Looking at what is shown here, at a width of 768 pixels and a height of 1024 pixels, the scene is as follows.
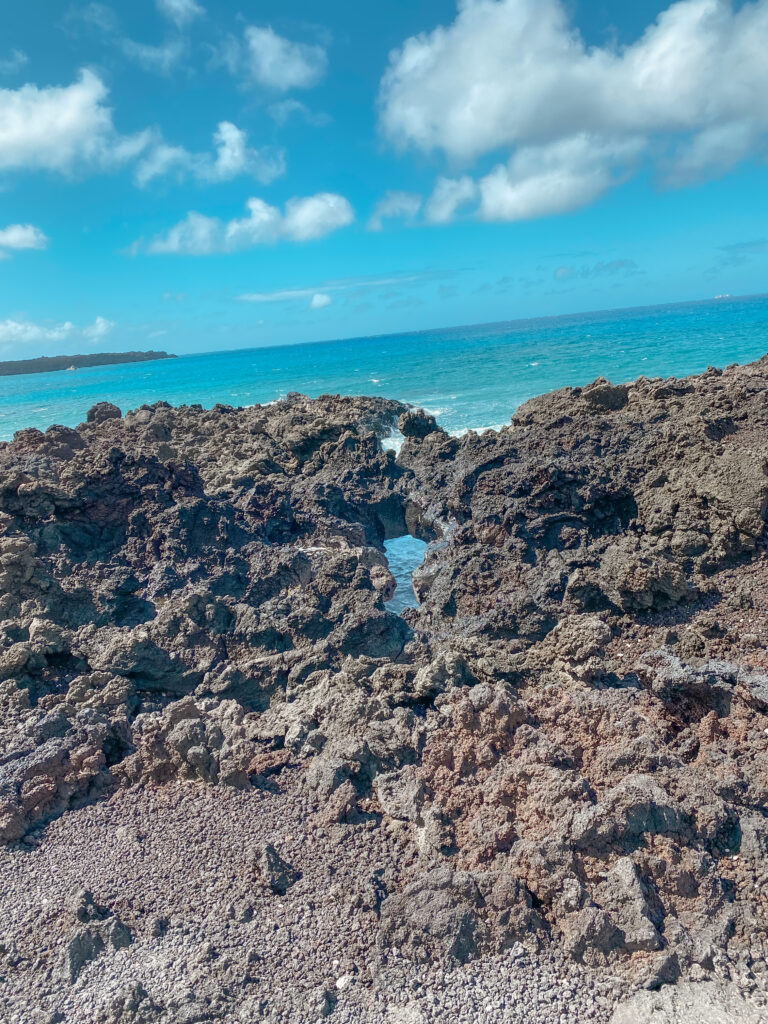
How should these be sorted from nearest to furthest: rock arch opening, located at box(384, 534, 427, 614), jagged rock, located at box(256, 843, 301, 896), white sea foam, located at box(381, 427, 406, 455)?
jagged rock, located at box(256, 843, 301, 896) < rock arch opening, located at box(384, 534, 427, 614) < white sea foam, located at box(381, 427, 406, 455)

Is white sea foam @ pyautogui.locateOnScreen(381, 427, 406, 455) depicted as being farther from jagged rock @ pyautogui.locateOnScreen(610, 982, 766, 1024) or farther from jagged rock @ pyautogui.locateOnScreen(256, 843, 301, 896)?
jagged rock @ pyautogui.locateOnScreen(610, 982, 766, 1024)

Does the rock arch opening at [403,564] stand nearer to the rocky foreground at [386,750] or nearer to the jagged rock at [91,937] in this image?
the rocky foreground at [386,750]

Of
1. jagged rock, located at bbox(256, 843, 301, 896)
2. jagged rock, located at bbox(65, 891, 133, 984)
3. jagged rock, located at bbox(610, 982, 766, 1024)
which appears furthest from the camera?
jagged rock, located at bbox(256, 843, 301, 896)

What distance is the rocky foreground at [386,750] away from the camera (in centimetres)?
406

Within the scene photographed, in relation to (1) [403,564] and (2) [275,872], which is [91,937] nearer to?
(2) [275,872]

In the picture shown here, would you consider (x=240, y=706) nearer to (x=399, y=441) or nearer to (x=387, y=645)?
(x=387, y=645)

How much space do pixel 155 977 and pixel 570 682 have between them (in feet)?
13.7

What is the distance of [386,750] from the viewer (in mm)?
5668

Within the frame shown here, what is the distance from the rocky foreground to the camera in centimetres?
406

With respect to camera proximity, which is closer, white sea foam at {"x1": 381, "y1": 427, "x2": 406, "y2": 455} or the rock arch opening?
the rock arch opening

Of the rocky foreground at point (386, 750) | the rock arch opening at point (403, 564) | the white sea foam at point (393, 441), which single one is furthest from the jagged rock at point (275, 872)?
the white sea foam at point (393, 441)

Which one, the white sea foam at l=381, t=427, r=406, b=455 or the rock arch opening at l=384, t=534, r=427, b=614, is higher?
the white sea foam at l=381, t=427, r=406, b=455

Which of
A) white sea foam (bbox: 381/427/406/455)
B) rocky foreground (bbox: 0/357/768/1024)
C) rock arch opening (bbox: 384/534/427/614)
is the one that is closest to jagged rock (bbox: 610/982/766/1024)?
rocky foreground (bbox: 0/357/768/1024)

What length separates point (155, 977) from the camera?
4.14m
